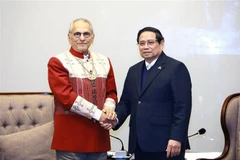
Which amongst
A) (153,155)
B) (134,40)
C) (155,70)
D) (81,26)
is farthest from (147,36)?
(134,40)

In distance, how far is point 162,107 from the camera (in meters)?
2.25

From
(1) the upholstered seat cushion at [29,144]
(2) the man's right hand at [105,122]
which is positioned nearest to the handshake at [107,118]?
(2) the man's right hand at [105,122]

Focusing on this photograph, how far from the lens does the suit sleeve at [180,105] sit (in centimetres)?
218

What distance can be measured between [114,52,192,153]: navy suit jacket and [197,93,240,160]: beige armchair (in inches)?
31.3

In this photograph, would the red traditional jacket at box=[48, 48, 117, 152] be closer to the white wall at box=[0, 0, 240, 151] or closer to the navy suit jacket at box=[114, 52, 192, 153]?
the navy suit jacket at box=[114, 52, 192, 153]

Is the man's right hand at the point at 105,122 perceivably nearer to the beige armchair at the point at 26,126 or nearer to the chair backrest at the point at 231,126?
the beige armchair at the point at 26,126

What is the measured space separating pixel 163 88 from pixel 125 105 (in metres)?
0.37

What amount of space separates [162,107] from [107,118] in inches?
13.5

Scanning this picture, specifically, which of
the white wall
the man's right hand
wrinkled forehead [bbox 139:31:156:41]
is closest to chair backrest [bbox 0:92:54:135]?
the white wall

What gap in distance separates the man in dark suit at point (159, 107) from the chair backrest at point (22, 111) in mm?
874

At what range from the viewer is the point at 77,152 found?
7.37 feet

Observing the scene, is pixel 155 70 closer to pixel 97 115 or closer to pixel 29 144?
pixel 97 115

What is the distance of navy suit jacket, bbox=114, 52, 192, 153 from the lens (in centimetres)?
220

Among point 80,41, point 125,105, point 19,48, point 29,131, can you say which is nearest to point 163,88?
point 125,105
